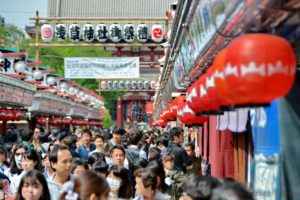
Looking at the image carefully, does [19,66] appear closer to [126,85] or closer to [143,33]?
[143,33]

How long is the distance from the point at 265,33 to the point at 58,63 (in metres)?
63.2

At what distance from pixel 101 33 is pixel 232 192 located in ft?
110

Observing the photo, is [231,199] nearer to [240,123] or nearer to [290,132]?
[290,132]

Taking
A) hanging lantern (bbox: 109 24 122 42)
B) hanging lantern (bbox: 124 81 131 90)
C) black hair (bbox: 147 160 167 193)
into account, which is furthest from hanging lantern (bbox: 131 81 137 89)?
black hair (bbox: 147 160 167 193)

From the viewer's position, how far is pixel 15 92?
76.5ft

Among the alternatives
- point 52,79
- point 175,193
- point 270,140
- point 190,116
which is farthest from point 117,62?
point 270,140

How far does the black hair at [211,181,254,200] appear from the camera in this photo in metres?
4.32

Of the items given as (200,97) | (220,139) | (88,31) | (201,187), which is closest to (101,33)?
(88,31)

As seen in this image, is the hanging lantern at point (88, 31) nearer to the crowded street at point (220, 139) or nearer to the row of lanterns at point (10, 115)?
the row of lanterns at point (10, 115)

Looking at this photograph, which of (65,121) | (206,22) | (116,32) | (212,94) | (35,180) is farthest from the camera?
(65,121)

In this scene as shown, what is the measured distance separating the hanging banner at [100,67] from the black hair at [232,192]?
31334 mm

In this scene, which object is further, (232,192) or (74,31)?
(74,31)

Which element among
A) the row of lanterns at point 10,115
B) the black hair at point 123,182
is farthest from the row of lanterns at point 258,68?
the row of lanterns at point 10,115

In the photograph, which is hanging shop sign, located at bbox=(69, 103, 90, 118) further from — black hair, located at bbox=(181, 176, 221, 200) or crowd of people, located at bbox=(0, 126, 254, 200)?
black hair, located at bbox=(181, 176, 221, 200)
